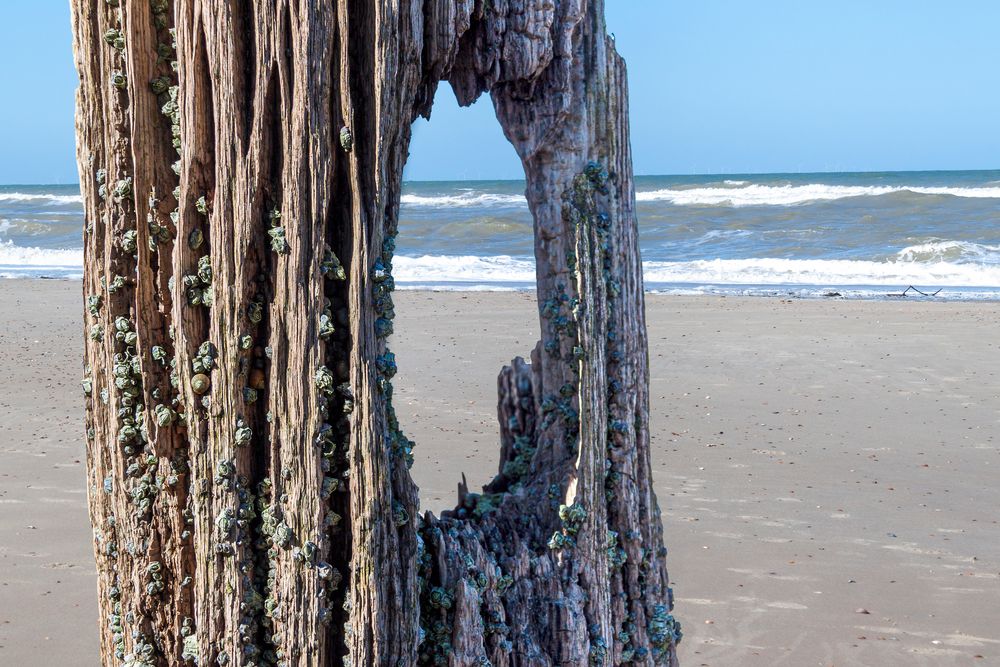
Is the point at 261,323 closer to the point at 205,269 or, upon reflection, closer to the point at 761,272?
the point at 205,269

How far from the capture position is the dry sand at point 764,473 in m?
5.20

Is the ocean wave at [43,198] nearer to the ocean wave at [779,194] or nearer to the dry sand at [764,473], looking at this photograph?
the ocean wave at [779,194]

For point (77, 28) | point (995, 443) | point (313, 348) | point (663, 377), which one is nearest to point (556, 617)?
point (313, 348)

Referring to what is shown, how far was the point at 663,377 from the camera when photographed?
1071cm

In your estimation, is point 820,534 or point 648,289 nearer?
point 820,534

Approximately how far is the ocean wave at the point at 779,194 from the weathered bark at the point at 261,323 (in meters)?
36.7

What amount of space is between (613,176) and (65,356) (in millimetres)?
10758

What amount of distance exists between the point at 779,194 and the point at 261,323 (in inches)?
1632

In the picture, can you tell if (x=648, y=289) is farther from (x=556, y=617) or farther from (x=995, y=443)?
(x=556, y=617)

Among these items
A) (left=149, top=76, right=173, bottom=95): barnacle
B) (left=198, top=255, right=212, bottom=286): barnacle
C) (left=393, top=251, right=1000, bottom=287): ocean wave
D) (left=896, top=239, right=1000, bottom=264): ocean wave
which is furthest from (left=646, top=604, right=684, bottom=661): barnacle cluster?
(left=896, top=239, right=1000, bottom=264): ocean wave

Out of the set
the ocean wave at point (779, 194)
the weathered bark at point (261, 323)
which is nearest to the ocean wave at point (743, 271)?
the ocean wave at point (779, 194)

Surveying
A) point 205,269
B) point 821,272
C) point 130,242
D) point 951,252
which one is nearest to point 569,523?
point 205,269

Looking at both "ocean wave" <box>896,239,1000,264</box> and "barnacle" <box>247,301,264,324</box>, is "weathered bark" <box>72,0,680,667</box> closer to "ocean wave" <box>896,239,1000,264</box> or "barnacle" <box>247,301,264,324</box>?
"barnacle" <box>247,301,264,324</box>

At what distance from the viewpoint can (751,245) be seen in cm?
2570
